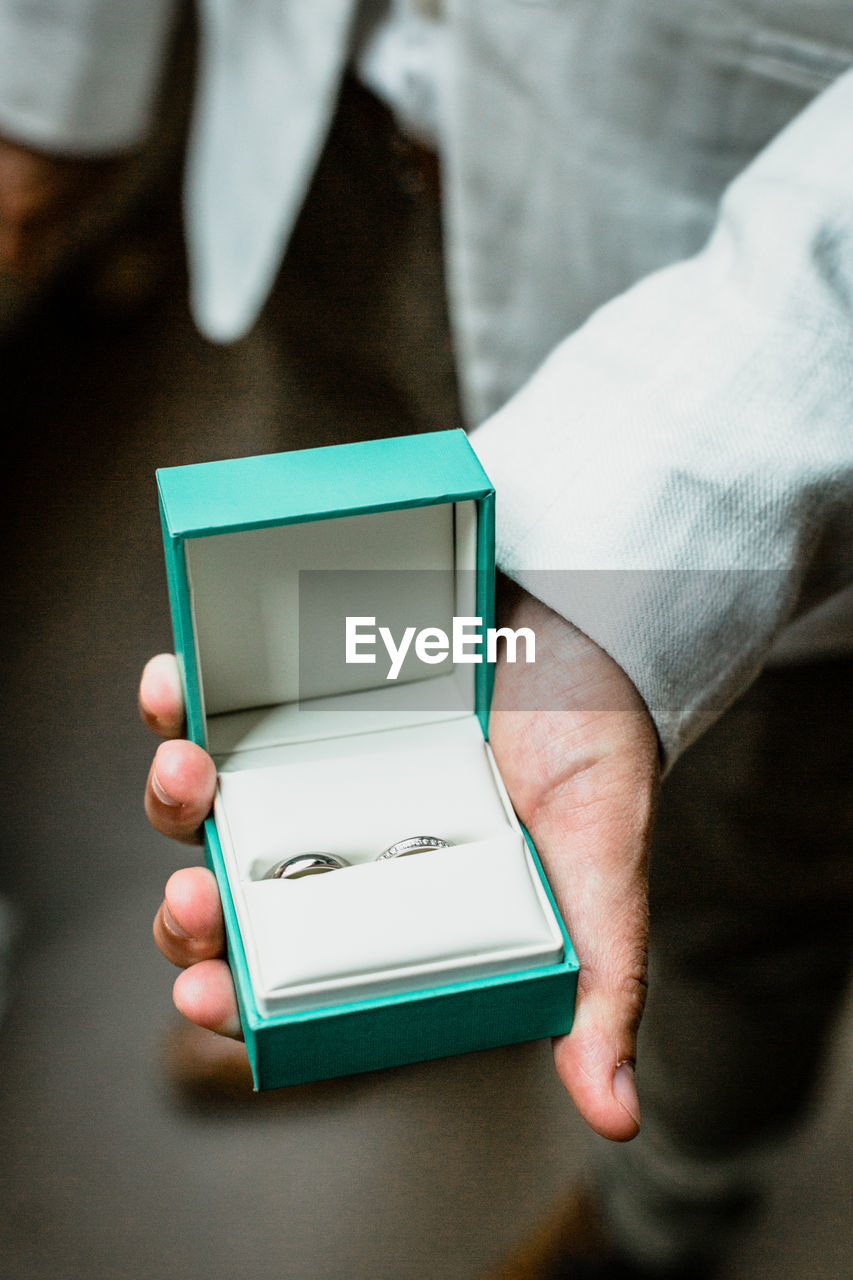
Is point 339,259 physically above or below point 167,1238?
above

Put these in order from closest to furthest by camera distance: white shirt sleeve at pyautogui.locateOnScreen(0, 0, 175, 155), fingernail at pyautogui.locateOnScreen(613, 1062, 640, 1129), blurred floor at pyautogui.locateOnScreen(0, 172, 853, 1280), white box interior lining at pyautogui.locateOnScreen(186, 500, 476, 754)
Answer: fingernail at pyautogui.locateOnScreen(613, 1062, 640, 1129) → white box interior lining at pyautogui.locateOnScreen(186, 500, 476, 754) → white shirt sleeve at pyautogui.locateOnScreen(0, 0, 175, 155) → blurred floor at pyautogui.locateOnScreen(0, 172, 853, 1280)

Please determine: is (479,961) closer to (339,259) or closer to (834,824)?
(834,824)

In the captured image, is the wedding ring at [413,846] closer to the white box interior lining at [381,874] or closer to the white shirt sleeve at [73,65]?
the white box interior lining at [381,874]

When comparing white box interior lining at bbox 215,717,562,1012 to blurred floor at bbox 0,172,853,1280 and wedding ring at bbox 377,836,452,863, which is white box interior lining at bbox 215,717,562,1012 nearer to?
wedding ring at bbox 377,836,452,863

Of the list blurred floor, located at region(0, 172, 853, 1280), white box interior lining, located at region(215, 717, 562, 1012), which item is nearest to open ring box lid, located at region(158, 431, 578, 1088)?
white box interior lining, located at region(215, 717, 562, 1012)

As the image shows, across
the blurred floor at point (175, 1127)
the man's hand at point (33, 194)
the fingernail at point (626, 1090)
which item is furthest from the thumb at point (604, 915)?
the man's hand at point (33, 194)

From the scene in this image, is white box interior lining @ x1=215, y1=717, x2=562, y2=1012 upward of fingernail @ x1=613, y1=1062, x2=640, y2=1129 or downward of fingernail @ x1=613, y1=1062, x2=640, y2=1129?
upward

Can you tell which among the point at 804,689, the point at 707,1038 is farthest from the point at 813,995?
the point at 804,689
